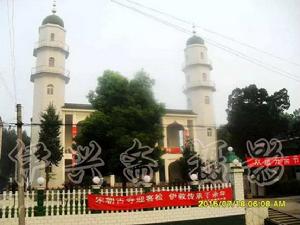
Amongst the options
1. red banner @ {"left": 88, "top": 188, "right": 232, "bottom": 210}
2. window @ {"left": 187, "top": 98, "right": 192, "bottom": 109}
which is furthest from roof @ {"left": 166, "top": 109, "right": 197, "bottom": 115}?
red banner @ {"left": 88, "top": 188, "right": 232, "bottom": 210}

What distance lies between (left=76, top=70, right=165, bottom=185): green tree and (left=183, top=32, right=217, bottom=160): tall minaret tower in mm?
21563

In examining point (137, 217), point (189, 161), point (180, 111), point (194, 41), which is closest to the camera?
point (137, 217)

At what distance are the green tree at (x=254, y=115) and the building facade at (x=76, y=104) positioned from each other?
478 centimetres

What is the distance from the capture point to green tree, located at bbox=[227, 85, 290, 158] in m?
33.3

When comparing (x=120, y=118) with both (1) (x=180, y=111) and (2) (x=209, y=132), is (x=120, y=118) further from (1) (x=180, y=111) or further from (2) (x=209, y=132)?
(2) (x=209, y=132)

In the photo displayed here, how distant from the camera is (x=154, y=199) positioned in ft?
42.4

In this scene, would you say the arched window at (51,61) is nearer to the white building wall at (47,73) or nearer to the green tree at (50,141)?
the white building wall at (47,73)

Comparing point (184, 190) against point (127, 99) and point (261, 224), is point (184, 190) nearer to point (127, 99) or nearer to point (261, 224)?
point (261, 224)

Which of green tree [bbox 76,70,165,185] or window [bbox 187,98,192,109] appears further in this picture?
window [bbox 187,98,192,109]

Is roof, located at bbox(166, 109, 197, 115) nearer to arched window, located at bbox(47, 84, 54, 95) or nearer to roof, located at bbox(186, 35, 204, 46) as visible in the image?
roof, located at bbox(186, 35, 204, 46)

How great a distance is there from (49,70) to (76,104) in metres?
4.46

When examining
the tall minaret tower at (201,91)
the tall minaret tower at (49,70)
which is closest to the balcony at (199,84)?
the tall minaret tower at (201,91)

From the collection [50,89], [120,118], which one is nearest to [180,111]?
Result: [50,89]

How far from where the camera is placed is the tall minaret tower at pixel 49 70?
37094mm
